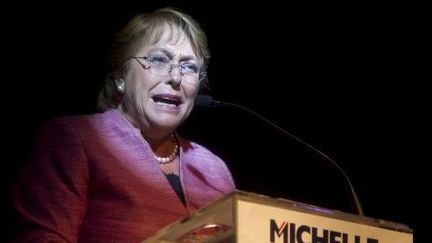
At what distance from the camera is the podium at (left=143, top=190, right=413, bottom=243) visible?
1.45m

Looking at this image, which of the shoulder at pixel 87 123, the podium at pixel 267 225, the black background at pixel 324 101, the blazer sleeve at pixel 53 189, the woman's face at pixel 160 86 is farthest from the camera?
the black background at pixel 324 101

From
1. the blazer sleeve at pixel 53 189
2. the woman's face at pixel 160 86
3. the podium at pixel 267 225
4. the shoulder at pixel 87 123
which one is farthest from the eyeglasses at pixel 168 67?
the podium at pixel 267 225

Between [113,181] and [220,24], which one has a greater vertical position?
[220,24]

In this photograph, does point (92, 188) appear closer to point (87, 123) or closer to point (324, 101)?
point (87, 123)

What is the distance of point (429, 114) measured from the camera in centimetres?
302

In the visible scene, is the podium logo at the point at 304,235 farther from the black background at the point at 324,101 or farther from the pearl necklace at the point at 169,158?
the black background at the point at 324,101

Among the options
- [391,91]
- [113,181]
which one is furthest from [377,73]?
[113,181]

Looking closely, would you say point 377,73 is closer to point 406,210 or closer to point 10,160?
point 406,210

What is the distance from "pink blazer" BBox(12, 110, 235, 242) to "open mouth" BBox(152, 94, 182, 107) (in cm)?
11

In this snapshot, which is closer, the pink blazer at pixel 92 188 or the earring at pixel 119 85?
the pink blazer at pixel 92 188

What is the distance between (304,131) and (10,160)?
1.15m

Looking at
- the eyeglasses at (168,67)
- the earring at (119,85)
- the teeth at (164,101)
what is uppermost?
the eyeglasses at (168,67)

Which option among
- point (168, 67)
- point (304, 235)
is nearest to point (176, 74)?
point (168, 67)

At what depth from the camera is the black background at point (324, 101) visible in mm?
2795
